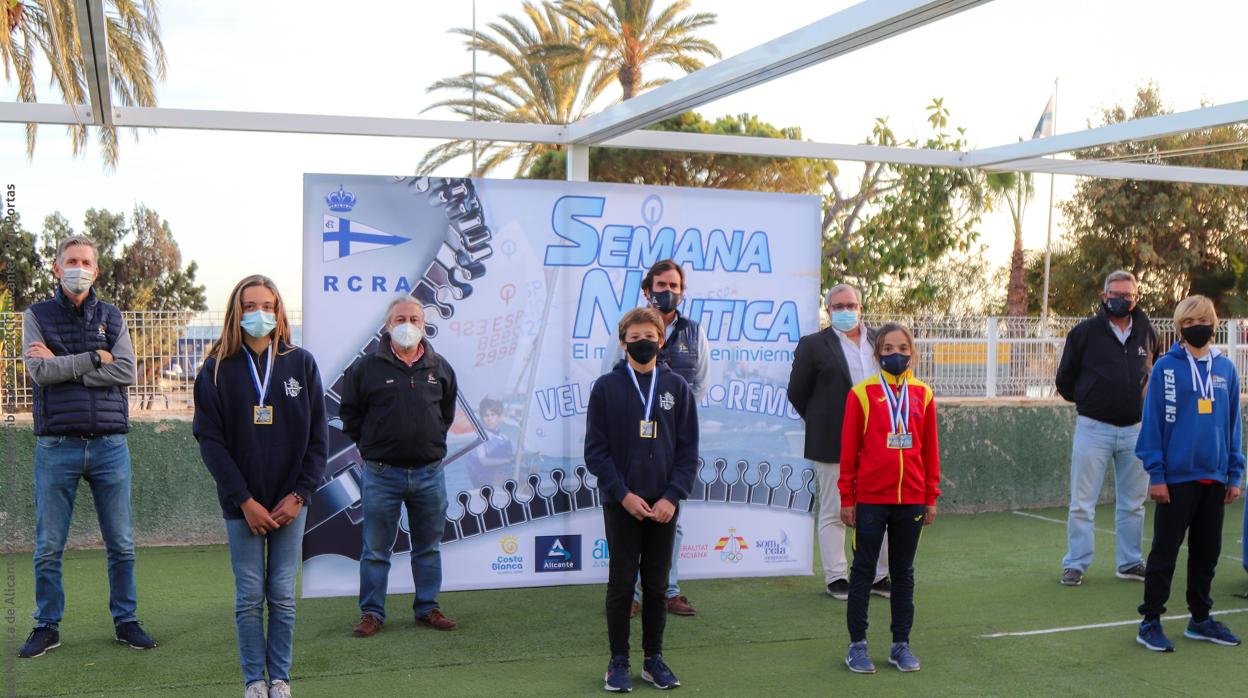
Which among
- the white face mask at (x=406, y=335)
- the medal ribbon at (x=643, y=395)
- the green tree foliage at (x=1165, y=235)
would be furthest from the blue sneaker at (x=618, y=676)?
the green tree foliage at (x=1165, y=235)

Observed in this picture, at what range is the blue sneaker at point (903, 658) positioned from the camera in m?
5.17

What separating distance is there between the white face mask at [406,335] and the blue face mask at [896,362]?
2287 mm

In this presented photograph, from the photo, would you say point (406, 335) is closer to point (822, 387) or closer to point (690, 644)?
point (690, 644)

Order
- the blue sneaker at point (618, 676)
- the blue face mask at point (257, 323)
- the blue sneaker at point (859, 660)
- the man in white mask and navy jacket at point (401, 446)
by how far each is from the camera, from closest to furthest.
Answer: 1. the blue face mask at point (257, 323)
2. the blue sneaker at point (618, 676)
3. the blue sneaker at point (859, 660)
4. the man in white mask and navy jacket at point (401, 446)

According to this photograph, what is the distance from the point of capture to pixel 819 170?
89.8ft

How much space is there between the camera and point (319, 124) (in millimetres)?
6645

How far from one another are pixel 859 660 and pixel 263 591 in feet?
8.55

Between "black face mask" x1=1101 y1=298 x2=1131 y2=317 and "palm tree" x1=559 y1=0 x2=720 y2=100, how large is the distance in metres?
17.9

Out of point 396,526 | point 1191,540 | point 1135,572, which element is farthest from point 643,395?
point 1135,572

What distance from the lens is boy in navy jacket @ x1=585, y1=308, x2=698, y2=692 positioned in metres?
4.87

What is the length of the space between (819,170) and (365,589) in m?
22.9

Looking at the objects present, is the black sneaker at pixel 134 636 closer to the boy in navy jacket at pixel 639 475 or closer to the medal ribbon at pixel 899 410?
the boy in navy jacket at pixel 639 475

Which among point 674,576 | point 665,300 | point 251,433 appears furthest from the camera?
point 674,576

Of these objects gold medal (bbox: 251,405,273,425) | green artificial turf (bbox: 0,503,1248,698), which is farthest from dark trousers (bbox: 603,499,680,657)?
gold medal (bbox: 251,405,273,425)
